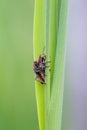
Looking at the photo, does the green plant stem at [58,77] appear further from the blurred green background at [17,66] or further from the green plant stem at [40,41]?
the blurred green background at [17,66]

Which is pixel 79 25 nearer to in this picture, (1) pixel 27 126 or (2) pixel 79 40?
(2) pixel 79 40

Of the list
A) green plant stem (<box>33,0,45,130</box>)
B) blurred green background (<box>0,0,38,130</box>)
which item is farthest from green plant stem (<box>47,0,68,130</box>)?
blurred green background (<box>0,0,38,130</box>)

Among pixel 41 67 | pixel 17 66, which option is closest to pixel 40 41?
pixel 41 67

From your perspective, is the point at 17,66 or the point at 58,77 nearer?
the point at 58,77

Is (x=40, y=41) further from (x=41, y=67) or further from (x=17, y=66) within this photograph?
(x=17, y=66)

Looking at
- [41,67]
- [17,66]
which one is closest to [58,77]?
[41,67]

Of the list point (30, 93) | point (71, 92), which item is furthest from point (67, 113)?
point (30, 93)

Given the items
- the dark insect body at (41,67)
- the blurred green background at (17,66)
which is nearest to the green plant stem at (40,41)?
the dark insect body at (41,67)

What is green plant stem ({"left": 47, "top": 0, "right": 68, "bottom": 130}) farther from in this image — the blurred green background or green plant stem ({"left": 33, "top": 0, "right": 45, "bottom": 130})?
the blurred green background
